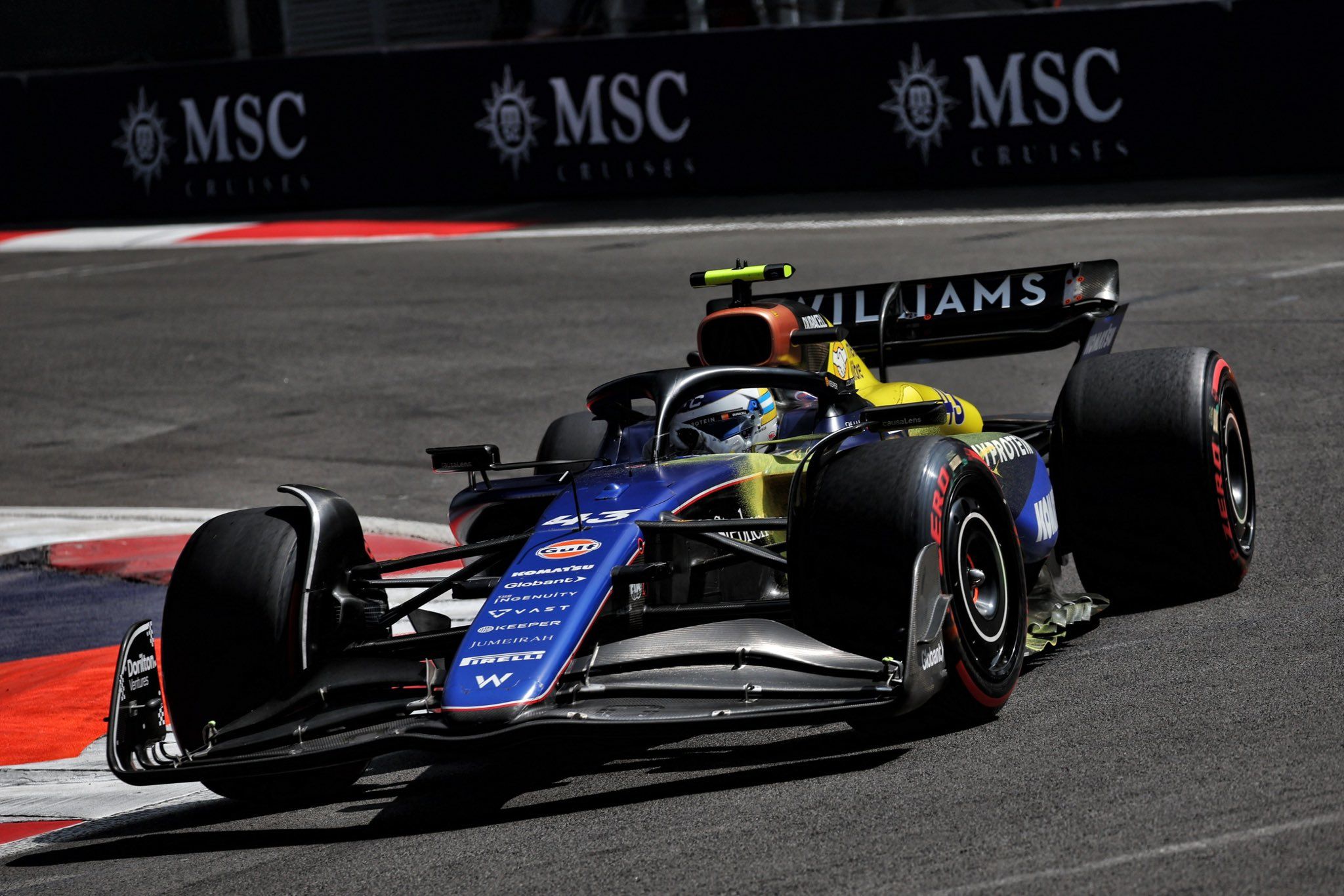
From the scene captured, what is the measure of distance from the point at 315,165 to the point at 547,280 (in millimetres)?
7761

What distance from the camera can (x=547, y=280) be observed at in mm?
17812

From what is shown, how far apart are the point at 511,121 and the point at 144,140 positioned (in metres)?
5.60

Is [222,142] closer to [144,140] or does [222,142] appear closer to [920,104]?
[144,140]

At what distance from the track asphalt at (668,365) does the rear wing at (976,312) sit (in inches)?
48.0

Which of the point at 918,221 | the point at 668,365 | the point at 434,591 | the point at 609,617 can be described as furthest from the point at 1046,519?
the point at 918,221

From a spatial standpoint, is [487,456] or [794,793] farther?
[487,456]

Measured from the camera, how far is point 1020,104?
19.6 metres

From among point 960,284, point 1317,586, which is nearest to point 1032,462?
point 1317,586

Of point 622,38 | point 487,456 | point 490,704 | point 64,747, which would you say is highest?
point 622,38

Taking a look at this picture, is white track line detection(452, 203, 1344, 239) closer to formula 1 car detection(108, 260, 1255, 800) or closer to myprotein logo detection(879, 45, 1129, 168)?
myprotein logo detection(879, 45, 1129, 168)

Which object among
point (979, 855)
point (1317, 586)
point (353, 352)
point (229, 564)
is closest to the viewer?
point (979, 855)

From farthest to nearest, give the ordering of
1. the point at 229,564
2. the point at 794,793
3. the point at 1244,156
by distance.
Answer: the point at 1244,156
the point at 229,564
the point at 794,793

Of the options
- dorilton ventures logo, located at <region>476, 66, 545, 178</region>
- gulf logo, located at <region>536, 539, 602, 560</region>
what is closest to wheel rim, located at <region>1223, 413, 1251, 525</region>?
gulf logo, located at <region>536, 539, 602, 560</region>

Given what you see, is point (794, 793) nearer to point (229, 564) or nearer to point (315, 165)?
point (229, 564)
